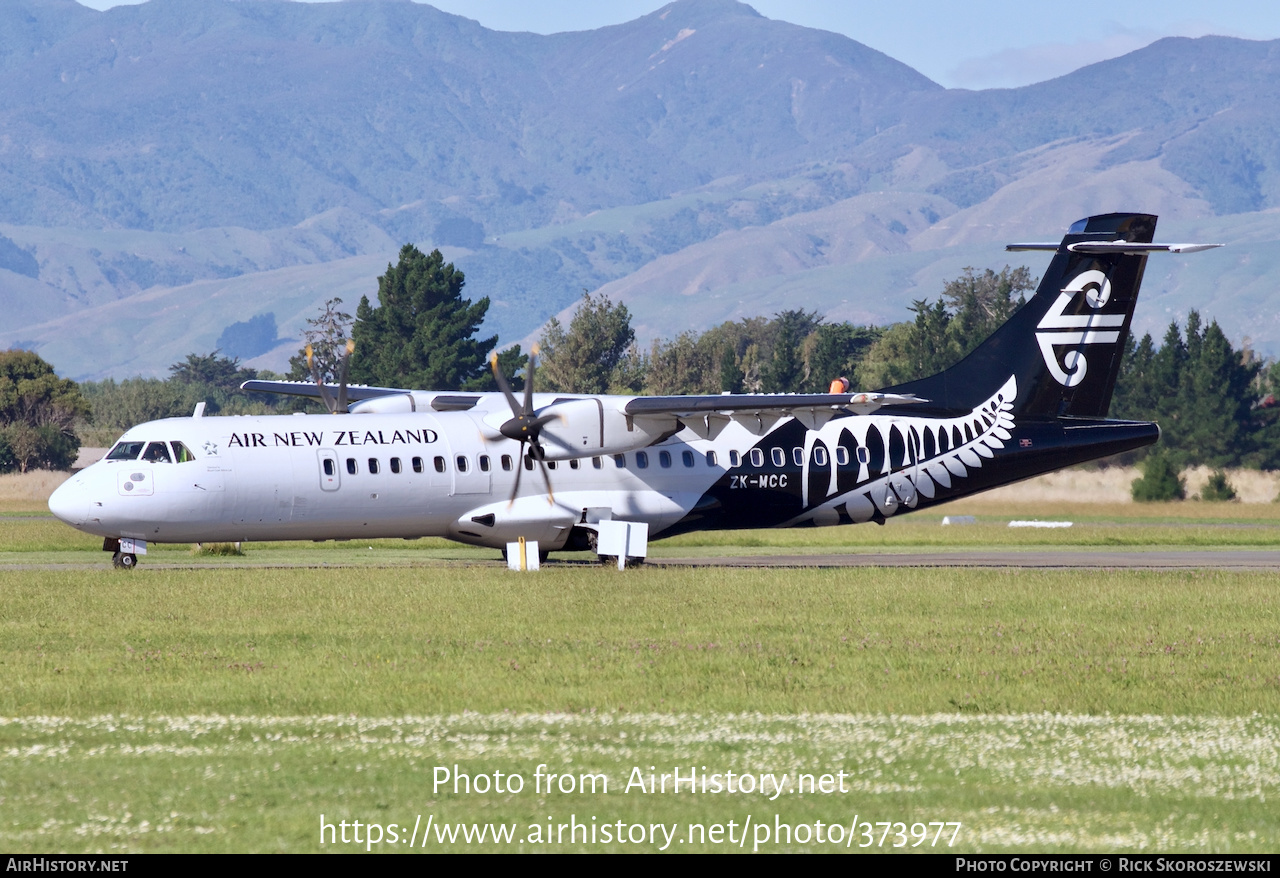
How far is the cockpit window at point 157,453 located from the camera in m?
28.7

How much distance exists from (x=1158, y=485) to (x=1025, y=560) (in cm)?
2502

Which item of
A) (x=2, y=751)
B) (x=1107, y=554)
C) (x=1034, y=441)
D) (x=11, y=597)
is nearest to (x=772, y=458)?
(x=1034, y=441)

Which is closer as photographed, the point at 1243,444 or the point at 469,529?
the point at 469,529

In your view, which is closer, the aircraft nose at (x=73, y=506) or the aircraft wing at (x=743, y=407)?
the aircraft nose at (x=73, y=506)

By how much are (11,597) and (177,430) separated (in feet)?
18.0

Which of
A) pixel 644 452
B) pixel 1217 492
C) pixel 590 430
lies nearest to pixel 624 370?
pixel 1217 492

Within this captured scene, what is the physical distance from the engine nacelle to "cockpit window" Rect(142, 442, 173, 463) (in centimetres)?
711

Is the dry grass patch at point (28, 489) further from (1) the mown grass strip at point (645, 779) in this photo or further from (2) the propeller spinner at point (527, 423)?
(1) the mown grass strip at point (645, 779)

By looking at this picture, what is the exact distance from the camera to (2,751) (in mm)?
12555

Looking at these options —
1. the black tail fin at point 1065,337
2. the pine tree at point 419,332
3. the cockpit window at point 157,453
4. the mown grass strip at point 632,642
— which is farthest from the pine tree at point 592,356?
the mown grass strip at point 632,642

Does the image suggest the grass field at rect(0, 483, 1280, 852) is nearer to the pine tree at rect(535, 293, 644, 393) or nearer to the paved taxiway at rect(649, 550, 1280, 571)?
the paved taxiway at rect(649, 550, 1280, 571)

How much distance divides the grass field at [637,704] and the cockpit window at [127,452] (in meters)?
2.25

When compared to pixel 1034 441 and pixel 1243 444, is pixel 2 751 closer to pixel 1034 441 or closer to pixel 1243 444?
pixel 1034 441

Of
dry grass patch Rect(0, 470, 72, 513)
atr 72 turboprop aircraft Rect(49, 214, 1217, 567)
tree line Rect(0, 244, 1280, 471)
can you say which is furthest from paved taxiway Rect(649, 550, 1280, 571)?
tree line Rect(0, 244, 1280, 471)
